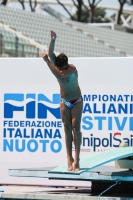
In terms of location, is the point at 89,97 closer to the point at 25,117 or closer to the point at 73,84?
the point at 25,117

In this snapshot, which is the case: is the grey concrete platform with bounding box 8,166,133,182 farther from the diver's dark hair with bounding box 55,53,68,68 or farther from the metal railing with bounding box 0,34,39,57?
the metal railing with bounding box 0,34,39,57

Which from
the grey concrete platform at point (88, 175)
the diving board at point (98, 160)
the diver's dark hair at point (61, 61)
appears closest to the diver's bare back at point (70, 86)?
the diver's dark hair at point (61, 61)

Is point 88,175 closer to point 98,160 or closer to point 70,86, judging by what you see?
point 98,160

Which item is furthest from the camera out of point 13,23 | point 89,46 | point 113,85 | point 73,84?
point 89,46

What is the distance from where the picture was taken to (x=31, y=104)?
8.24 metres

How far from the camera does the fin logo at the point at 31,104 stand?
26.9ft

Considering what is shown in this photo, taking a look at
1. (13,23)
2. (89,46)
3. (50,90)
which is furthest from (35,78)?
(89,46)

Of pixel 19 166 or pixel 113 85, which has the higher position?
pixel 113 85

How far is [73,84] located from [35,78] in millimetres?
1843

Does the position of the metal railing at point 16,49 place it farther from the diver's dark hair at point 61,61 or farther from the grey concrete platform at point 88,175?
the diver's dark hair at point 61,61

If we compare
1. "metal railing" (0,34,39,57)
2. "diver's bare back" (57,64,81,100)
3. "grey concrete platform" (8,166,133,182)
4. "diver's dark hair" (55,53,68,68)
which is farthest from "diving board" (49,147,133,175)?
"metal railing" (0,34,39,57)

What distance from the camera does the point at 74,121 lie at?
6.49 metres

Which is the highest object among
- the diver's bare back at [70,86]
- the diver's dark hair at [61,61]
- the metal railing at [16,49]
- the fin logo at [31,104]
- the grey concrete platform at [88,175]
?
the diver's dark hair at [61,61]

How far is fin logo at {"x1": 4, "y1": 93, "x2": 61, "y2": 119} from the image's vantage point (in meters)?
8.19
